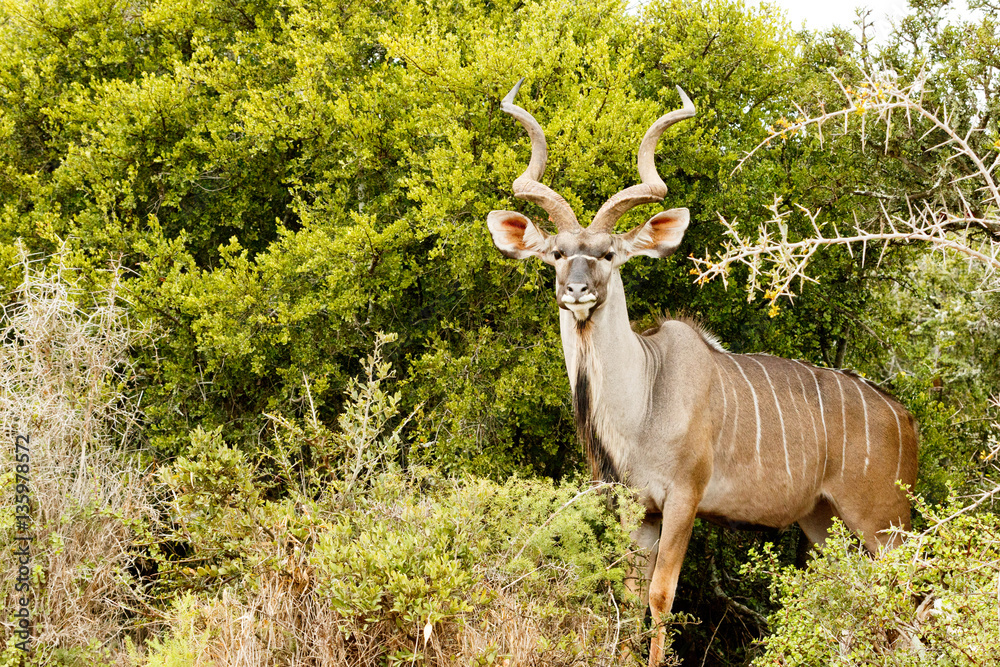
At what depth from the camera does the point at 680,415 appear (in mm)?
4422

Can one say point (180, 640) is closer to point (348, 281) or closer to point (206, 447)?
point (206, 447)

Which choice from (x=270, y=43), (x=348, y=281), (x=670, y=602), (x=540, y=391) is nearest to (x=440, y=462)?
(x=540, y=391)

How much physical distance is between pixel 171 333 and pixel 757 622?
11.3 ft

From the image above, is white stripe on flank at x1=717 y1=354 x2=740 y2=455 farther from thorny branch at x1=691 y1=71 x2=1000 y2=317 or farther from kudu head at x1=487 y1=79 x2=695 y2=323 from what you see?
kudu head at x1=487 y1=79 x2=695 y2=323

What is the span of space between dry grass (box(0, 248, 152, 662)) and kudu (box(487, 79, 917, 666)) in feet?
6.35

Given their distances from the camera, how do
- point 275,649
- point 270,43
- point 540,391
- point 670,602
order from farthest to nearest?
point 270,43
point 540,391
point 670,602
point 275,649

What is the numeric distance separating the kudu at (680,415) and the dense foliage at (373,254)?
1.02ft

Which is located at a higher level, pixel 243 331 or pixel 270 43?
pixel 270 43

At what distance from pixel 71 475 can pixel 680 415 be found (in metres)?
2.66

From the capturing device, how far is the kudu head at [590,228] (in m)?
4.30

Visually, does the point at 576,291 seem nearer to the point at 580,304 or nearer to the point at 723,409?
the point at 580,304

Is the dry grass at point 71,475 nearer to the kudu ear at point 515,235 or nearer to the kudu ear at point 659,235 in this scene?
the kudu ear at point 515,235

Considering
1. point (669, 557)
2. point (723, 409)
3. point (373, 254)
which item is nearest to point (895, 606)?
point (669, 557)

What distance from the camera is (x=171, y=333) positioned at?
208 inches
